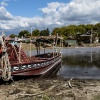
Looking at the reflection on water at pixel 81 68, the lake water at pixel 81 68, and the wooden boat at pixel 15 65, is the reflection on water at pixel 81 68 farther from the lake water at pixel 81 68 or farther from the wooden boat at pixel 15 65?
the wooden boat at pixel 15 65

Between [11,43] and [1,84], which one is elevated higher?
[11,43]

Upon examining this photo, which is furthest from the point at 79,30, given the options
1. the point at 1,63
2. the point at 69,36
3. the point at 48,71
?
the point at 1,63

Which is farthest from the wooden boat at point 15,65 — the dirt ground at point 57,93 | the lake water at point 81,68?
the lake water at point 81,68

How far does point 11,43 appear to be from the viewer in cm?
3016

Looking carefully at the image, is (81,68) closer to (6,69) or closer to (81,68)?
(81,68)

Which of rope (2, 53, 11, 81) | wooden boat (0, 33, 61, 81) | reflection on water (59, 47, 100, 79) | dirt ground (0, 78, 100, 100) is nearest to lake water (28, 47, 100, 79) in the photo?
reflection on water (59, 47, 100, 79)

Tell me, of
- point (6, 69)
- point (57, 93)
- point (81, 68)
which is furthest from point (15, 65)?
point (81, 68)

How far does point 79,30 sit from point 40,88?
180380 mm

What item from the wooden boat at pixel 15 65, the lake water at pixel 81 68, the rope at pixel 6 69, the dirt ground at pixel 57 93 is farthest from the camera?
the lake water at pixel 81 68

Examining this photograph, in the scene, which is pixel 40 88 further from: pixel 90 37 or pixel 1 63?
pixel 90 37

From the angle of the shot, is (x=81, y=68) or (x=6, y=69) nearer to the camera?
(x=6, y=69)

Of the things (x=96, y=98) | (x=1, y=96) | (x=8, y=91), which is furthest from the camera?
(x=8, y=91)

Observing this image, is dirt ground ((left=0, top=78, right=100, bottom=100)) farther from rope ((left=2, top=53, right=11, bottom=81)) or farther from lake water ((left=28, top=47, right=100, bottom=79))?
lake water ((left=28, top=47, right=100, bottom=79))

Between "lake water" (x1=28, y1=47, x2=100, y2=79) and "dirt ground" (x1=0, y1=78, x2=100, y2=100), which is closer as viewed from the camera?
"dirt ground" (x1=0, y1=78, x2=100, y2=100)
